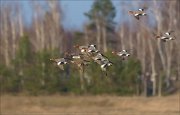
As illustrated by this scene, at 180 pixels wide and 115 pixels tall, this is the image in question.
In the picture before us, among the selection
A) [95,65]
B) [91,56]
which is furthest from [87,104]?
[91,56]

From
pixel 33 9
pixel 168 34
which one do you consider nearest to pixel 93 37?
pixel 33 9

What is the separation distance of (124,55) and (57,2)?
142 ft

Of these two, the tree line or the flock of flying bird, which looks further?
the tree line

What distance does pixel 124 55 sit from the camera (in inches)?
271

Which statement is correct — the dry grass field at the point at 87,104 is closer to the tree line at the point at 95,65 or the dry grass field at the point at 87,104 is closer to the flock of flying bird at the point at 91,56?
the tree line at the point at 95,65

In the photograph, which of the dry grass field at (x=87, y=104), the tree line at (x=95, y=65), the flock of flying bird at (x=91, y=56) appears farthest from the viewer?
the tree line at (x=95, y=65)

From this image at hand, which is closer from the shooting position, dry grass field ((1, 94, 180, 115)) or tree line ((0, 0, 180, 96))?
dry grass field ((1, 94, 180, 115))

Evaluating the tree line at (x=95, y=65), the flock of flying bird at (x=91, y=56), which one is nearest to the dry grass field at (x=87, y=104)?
the tree line at (x=95, y=65)

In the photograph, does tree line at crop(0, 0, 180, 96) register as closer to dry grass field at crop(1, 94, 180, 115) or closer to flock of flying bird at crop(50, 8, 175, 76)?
dry grass field at crop(1, 94, 180, 115)

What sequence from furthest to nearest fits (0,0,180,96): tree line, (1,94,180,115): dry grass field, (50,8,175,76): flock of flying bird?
(0,0,180,96): tree line → (1,94,180,115): dry grass field → (50,8,175,76): flock of flying bird

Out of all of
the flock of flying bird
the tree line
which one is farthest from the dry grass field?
the flock of flying bird

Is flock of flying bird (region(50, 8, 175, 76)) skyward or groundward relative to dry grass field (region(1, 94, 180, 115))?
skyward

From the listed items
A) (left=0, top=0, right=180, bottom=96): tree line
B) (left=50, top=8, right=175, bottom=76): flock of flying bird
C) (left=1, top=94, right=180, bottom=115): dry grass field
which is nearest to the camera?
(left=50, top=8, right=175, bottom=76): flock of flying bird

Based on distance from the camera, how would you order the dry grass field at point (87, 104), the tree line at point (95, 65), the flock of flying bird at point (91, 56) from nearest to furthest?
the flock of flying bird at point (91, 56) < the dry grass field at point (87, 104) < the tree line at point (95, 65)
